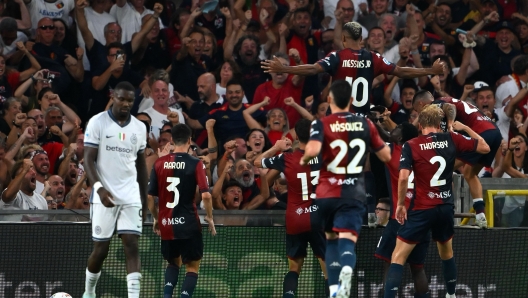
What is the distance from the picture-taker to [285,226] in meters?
13.8

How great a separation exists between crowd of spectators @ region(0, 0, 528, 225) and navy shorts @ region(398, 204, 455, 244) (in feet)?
7.04

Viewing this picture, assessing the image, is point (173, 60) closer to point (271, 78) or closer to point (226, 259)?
point (271, 78)

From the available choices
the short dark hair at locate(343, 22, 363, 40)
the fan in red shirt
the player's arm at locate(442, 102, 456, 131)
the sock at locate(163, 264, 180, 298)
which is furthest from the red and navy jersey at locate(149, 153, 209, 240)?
the fan in red shirt

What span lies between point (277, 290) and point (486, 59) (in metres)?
8.18

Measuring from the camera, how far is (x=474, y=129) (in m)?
14.4

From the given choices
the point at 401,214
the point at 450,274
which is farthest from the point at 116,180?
the point at 450,274

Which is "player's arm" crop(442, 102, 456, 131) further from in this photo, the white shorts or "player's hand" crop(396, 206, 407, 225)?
the white shorts

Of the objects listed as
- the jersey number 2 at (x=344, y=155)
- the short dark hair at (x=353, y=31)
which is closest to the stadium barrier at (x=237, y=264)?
the short dark hair at (x=353, y=31)

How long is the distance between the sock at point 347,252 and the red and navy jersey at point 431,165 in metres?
1.82

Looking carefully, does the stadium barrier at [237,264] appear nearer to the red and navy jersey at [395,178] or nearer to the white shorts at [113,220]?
the red and navy jersey at [395,178]

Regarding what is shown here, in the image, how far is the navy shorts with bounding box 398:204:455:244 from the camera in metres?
12.6

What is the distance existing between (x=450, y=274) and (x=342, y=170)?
2714mm

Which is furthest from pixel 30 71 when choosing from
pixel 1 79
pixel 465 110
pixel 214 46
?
pixel 465 110

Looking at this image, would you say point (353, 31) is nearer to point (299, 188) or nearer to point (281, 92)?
point (299, 188)
